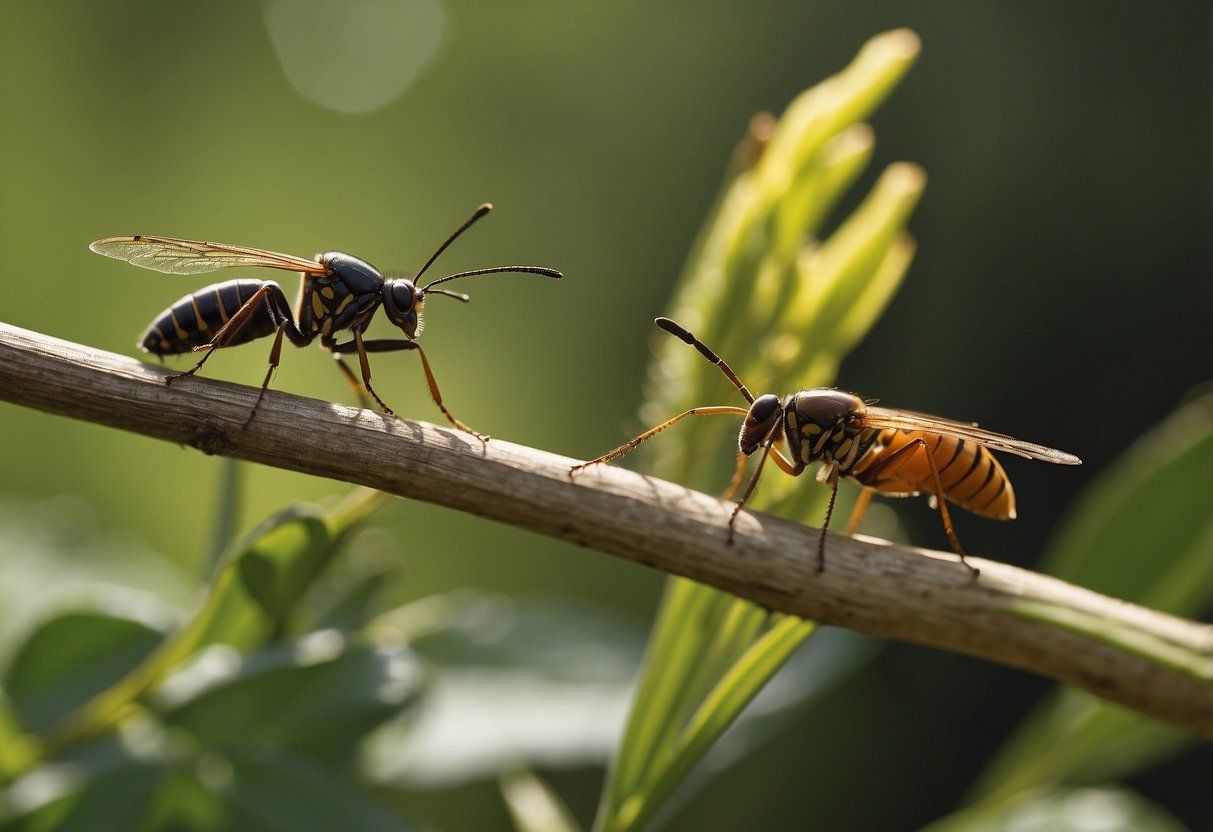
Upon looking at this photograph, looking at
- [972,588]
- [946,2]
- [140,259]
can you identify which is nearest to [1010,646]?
[972,588]

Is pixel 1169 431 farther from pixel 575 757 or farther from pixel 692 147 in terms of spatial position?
pixel 692 147

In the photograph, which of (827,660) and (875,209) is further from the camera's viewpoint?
(827,660)

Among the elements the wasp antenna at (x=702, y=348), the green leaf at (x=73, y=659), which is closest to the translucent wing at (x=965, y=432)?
the wasp antenna at (x=702, y=348)

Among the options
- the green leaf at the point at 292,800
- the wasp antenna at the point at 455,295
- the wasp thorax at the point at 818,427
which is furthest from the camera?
the wasp antenna at the point at 455,295

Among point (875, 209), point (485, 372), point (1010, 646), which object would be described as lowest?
point (485, 372)

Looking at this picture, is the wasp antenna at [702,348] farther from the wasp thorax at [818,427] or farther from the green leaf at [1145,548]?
the green leaf at [1145,548]

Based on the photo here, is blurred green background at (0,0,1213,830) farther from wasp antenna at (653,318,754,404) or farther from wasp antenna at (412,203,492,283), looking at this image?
wasp antenna at (653,318,754,404)
